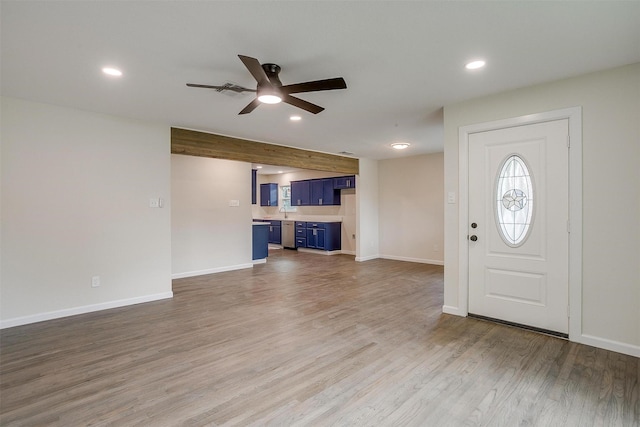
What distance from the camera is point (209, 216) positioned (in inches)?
246

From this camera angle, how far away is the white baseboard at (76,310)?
3.50 meters

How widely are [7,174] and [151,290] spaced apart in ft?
6.70

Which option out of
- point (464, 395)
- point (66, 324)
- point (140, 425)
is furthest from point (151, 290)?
point (464, 395)

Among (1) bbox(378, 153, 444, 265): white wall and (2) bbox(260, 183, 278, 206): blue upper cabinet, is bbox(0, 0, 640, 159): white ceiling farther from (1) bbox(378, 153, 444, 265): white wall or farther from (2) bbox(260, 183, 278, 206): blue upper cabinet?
(2) bbox(260, 183, 278, 206): blue upper cabinet

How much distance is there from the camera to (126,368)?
Result: 257 cm

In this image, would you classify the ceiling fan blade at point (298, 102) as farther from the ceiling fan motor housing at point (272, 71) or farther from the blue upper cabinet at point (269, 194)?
the blue upper cabinet at point (269, 194)

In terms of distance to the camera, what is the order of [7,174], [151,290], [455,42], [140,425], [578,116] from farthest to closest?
[151,290] < [7,174] < [578,116] < [455,42] < [140,425]

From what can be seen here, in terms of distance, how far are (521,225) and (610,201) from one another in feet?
2.36

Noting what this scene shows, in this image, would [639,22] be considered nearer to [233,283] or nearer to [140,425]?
[140,425]

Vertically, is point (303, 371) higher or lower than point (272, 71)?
lower

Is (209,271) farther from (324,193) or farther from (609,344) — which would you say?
(609,344)

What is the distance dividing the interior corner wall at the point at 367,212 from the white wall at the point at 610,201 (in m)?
4.81

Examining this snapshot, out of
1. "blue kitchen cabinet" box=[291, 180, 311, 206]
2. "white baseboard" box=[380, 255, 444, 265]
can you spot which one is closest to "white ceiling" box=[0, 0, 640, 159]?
"white baseboard" box=[380, 255, 444, 265]

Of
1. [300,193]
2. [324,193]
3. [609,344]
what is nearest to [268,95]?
[609,344]
